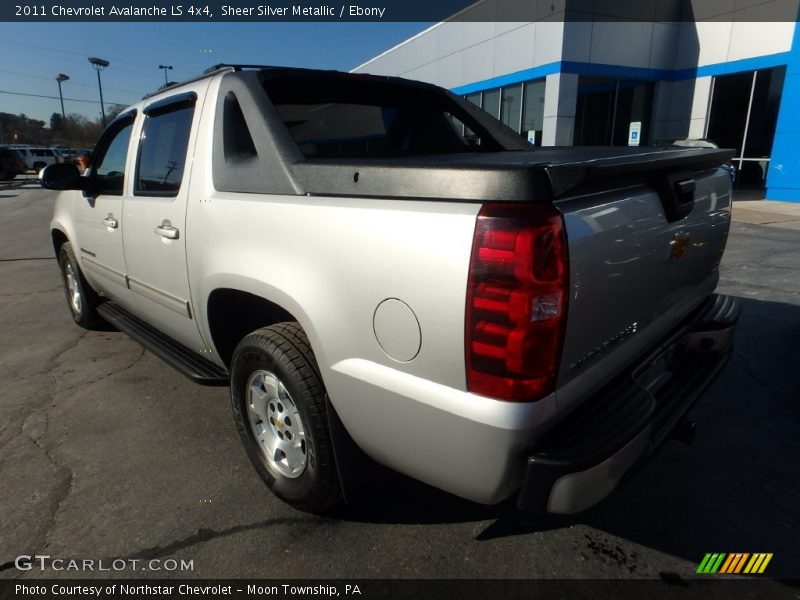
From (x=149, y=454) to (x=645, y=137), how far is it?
20.2 meters

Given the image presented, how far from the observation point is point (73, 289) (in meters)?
4.93

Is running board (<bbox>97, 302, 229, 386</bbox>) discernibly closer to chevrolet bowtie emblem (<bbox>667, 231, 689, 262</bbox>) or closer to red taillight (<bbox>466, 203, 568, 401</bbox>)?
red taillight (<bbox>466, 203, 568, 401</bbox>)

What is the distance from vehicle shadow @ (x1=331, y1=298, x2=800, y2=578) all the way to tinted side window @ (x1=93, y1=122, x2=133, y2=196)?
2649 millimetres

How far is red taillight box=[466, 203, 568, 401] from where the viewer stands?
4.83 ft

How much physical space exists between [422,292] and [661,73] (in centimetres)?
2003

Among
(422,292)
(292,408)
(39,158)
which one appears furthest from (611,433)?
(39,158)

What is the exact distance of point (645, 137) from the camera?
19.0m

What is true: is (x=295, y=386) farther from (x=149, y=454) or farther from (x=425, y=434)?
(x=149, y=454)

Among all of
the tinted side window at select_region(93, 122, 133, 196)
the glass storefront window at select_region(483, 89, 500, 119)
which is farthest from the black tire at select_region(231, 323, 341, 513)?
the glass storefront window at select_region(483, 89, 500, 119)

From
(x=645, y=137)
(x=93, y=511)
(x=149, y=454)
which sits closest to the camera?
(x=93, y=511)

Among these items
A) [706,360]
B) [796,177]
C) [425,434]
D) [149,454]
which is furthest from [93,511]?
[796,177]

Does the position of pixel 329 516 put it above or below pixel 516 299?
below

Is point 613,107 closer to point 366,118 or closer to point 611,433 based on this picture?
point 366,118

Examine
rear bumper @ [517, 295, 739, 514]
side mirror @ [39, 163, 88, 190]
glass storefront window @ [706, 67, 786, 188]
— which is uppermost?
glass storefront window @ [706, 67, 786, 188]
